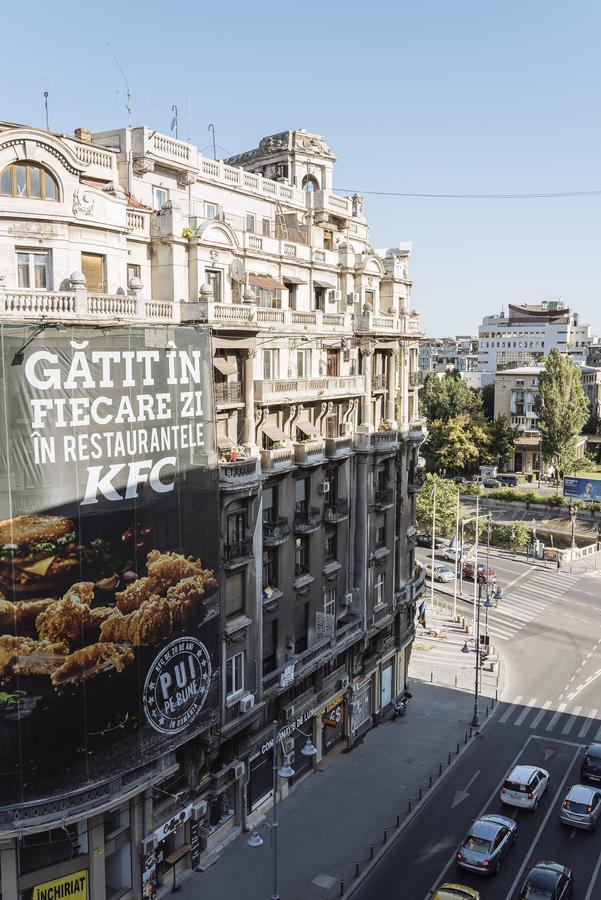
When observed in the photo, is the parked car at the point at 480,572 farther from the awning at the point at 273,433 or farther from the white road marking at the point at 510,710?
the awning at the point at 273,433

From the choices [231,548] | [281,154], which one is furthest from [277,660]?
[281,154]

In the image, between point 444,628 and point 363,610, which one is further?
point 444,628

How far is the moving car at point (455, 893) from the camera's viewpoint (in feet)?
105

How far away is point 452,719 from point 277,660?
59.9 feet

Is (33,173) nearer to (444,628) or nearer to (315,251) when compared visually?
(315,251)

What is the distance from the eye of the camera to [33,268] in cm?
3016

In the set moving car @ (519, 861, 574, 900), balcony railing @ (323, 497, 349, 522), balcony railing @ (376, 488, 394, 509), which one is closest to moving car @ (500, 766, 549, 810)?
moving car @ (519, 861, 574, 900)

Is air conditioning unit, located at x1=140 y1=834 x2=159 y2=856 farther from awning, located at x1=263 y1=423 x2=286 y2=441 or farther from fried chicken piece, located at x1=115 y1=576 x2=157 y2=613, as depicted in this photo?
awning, located at x1=263 y1=423 x2=286 y2=441

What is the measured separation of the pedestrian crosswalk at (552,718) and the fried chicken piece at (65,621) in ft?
113

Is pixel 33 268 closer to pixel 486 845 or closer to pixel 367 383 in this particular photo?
pixel 367 383

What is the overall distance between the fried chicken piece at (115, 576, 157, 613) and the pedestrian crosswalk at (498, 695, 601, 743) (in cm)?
3176

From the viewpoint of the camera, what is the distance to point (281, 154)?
168 feet

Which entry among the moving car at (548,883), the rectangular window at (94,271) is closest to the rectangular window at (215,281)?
the rectangular window at (94,271)

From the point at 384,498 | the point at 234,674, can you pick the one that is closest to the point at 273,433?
the point at 234,674
